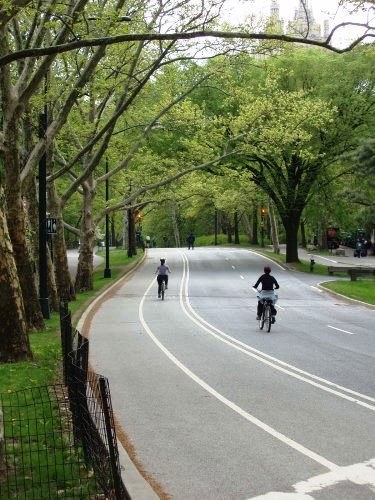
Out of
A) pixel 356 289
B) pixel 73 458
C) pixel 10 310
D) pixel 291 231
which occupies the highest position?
pixel 291 231

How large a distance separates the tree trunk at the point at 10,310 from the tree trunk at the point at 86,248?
21.0m

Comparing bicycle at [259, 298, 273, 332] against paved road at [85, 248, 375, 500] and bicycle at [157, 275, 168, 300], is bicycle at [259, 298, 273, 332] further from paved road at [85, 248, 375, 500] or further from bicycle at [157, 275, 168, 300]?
bicycle at [157, 275, 168, 300]

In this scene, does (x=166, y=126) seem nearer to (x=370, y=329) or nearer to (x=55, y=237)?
(x=55, y=237)

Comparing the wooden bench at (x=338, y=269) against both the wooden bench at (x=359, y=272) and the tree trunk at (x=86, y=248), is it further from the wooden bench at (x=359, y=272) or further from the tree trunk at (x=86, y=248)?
the tree trunk at (x=86, y=248)

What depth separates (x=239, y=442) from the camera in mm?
8734

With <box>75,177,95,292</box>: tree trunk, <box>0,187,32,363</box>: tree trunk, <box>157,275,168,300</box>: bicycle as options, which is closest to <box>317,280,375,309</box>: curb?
<box>157,275,168,300</box>: bicycle

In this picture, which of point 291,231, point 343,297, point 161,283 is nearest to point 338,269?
point 291,231

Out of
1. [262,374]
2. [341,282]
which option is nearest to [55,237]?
[262,374]

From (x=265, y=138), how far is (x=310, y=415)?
23659mm

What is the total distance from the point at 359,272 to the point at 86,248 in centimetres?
1720

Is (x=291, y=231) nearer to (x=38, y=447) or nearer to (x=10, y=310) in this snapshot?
(x=10, y=310)

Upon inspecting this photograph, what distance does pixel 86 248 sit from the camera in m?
34.3

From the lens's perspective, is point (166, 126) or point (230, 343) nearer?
point (230, 343)

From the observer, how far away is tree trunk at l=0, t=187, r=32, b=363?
487 inches
